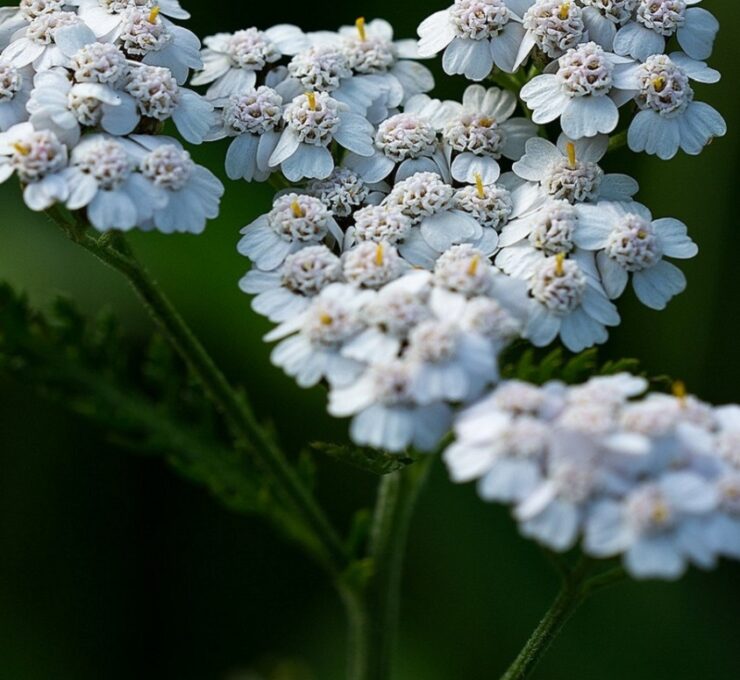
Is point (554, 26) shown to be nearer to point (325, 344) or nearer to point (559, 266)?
point (559, 266)

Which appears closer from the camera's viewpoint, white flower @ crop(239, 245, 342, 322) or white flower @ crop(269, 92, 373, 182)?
white flower @ crop(239, 245, 342, 322)

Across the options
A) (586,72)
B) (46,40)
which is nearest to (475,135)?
(586,72)

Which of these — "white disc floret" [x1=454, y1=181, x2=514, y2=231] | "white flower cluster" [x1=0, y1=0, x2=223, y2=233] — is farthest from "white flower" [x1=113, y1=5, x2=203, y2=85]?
"white disc floret" [x1=454, y1=181, x2=514, y2=231]

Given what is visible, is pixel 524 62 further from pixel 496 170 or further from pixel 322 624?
pixel 322 624

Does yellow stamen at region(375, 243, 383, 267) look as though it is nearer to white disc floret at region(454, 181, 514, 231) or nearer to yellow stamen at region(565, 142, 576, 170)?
white disc floret at region(454, 181, 514, 231)

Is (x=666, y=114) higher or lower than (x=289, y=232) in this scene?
higher

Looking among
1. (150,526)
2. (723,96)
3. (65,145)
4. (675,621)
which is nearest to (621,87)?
(65,145)

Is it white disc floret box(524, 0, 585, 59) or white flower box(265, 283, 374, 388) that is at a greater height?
white disc floret box(524, 0, 585, 59)

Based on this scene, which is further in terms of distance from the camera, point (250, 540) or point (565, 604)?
point (250, 540)
